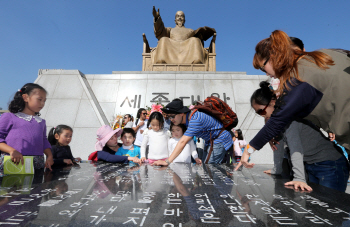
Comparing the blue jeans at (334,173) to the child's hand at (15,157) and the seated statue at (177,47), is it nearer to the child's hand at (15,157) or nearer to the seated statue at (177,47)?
the child's hand at (15,157)

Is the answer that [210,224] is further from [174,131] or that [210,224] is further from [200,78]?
[200,78]

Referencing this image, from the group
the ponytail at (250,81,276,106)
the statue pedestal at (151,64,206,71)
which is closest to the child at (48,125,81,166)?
the ponytail at (250,81,276,106)

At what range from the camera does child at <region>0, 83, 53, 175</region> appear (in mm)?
2203

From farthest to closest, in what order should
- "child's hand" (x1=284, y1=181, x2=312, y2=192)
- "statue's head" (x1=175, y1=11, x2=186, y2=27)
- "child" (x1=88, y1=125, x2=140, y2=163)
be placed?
"statue's head" (x1=175, y1=11, x2=186, y2=27) → "child" (x1=88, y1=125, x2=140, y2=163) → "child's hand" (x1=284, y1=181, x2=312, y2=192)

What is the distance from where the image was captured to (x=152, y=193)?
1408mm

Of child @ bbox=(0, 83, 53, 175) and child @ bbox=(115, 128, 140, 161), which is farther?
child @ bbox=(115, 128, 140, 161)

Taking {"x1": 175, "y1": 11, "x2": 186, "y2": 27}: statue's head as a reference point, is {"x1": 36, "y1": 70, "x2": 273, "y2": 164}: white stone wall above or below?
below

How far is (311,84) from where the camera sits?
1.37m

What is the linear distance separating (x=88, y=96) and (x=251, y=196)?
6.66 metres

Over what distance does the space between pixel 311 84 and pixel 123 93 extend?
272 inches

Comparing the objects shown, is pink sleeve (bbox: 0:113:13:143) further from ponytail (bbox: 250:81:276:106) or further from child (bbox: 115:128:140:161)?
ponytail (bbox: 250:81:276:106)

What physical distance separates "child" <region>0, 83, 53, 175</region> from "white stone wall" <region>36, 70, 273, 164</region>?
3.80 meters

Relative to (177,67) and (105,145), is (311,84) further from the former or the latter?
→ (177,67)

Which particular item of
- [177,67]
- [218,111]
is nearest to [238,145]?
[218,111]
